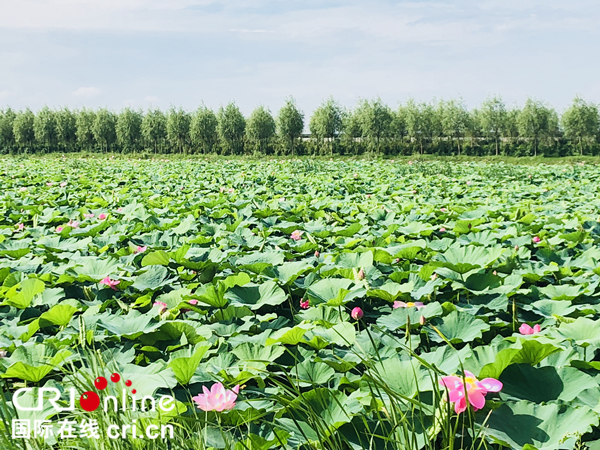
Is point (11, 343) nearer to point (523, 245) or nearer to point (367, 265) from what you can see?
point (367, 265)

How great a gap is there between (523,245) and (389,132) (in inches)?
1841

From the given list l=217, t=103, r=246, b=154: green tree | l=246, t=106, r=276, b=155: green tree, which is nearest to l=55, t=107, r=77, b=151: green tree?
l=217, t=103, r=246, b=154: green tree

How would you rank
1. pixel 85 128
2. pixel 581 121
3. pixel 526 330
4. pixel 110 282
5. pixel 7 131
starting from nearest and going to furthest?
1. pixel 526 330
2. pixel 110 282
3. pixel 581 121
4. pixel 85 128
5. pixel 7 131

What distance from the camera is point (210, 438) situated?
4.40 feet

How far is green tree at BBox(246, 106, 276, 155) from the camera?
48812 mm

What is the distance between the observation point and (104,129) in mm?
54406

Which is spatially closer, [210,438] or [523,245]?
[210,438]

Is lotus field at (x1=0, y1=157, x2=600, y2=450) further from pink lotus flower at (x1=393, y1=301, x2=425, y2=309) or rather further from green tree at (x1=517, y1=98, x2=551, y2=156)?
green tree at (x1=517, y1=98, x2=551, y2=156)

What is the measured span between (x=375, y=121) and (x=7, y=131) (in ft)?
148

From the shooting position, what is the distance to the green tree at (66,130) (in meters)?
56.2

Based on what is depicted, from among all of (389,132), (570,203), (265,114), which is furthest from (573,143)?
(570,203)

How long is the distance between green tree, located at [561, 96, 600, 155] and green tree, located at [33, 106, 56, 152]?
5569 centimetres

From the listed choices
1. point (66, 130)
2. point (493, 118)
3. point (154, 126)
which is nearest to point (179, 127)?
point (154, 126)

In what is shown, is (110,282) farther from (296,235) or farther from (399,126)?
(399,126)
